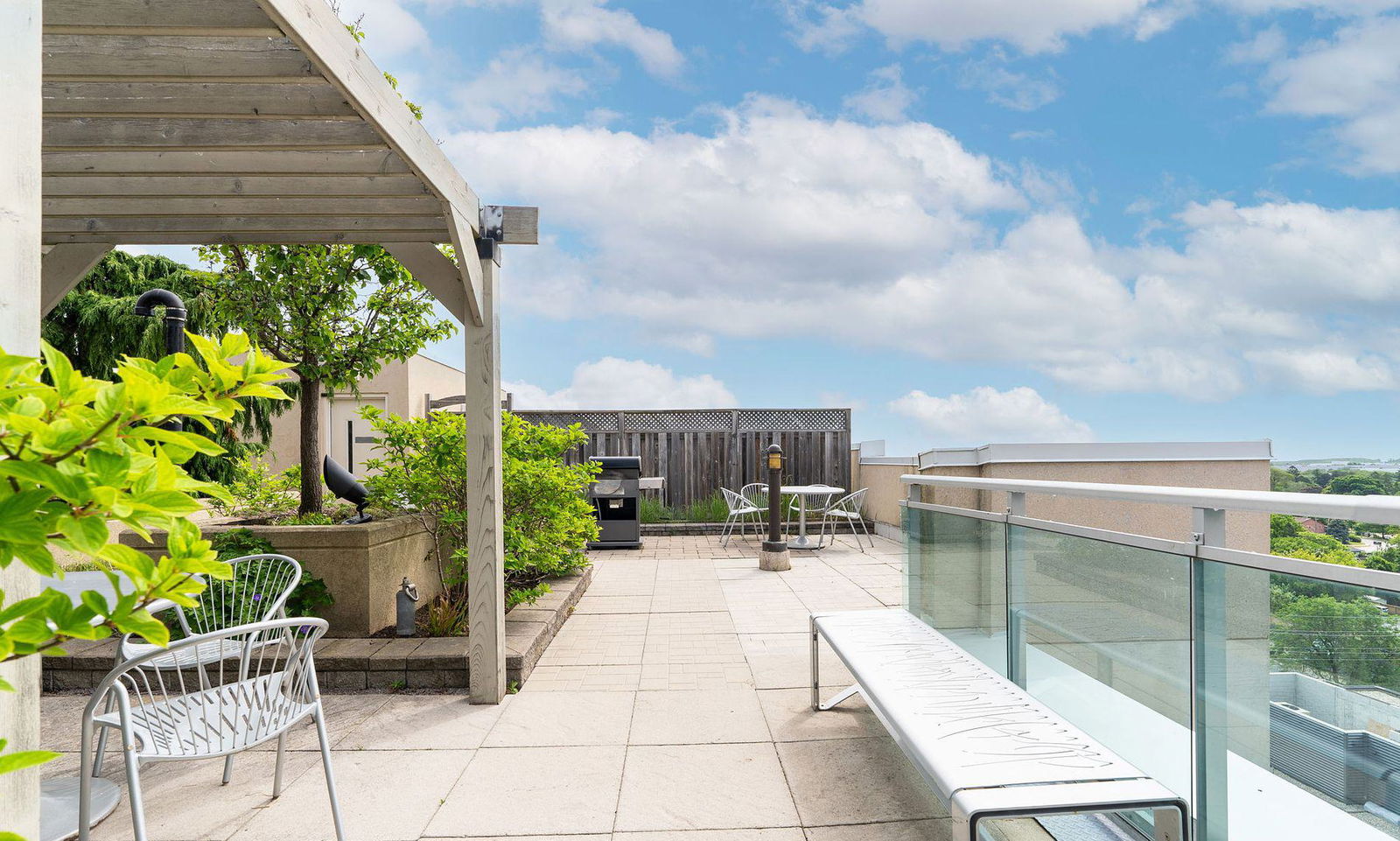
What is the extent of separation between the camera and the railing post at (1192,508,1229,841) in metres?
1.74

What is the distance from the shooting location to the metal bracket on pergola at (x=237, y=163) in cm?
201

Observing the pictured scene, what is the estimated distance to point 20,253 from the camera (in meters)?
1.05

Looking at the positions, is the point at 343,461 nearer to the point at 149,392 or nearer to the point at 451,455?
the point at 451,455

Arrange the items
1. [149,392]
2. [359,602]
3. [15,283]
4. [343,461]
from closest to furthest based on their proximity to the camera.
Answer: [149,392] → [15,283] → [359,602] → [343,461]

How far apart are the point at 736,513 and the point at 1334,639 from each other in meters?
8.01

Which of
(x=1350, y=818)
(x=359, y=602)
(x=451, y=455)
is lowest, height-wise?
(x=359, y=602)

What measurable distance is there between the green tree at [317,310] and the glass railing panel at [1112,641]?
4275mm

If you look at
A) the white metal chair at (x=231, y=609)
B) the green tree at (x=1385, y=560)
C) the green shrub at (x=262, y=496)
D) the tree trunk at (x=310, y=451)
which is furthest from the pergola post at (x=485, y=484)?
the green tree at (x=1385, y=560)

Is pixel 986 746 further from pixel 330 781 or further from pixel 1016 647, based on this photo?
pixel 330 781

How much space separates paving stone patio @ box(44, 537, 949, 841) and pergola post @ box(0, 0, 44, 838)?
1636mm

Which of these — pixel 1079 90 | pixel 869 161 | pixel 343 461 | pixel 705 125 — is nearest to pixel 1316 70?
pixel 1079 90

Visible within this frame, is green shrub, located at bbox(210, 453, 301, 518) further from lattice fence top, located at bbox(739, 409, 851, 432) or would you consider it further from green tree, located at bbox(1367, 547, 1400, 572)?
lattice fence top, located at bbox(739, 409, 851, 432)

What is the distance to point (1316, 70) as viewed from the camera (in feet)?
22.4

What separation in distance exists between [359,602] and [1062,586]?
374 cm
